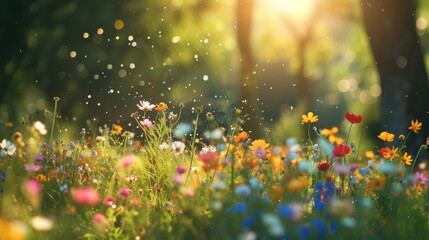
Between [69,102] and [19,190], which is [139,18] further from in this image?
[19,190]

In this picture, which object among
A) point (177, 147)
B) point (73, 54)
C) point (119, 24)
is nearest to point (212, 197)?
point (177, 147)

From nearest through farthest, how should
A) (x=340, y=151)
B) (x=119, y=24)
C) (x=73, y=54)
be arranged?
(x=340, y=151)
(x=119, y=24)
(x=73, y=54)

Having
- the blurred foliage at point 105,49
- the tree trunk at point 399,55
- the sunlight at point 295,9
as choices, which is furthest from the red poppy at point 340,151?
the sunlight at point 295,9

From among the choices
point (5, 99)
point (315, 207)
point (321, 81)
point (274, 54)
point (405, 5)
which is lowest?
point (315, 207)

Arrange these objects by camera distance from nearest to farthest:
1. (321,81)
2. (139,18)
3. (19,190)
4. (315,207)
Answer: (315,207)
(19,190)
(139,18)
(321,81)

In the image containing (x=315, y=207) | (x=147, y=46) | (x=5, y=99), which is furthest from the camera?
(x=147, y=46)

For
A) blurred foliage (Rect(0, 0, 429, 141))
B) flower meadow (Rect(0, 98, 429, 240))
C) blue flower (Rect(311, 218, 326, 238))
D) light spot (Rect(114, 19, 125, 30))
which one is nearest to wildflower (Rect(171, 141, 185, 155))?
flower meadow (Rect(0, 98, 429, 240))

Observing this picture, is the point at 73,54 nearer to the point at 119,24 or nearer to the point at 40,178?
the point at 119,24

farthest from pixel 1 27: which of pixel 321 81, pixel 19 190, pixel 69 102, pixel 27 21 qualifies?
pixel 321 81
